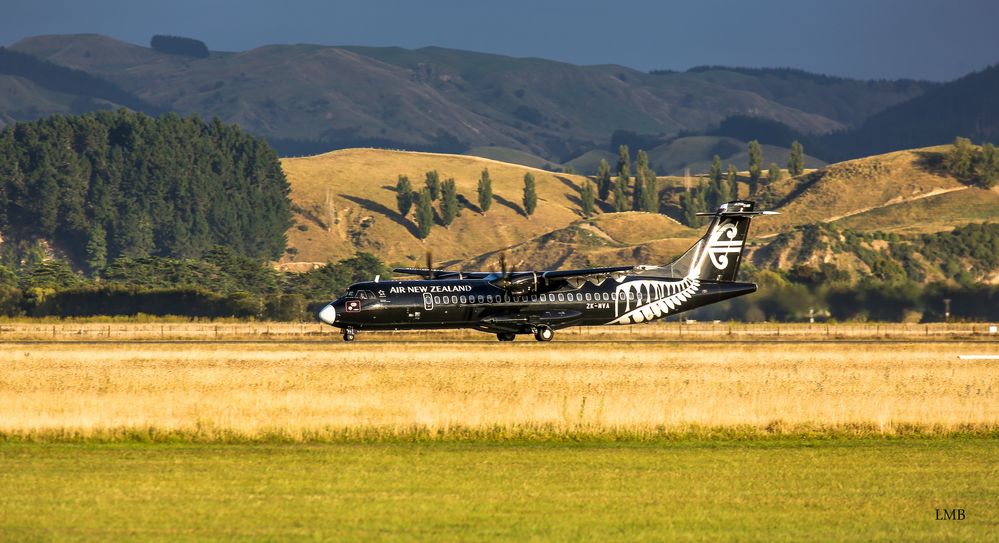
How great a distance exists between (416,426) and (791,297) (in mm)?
57823

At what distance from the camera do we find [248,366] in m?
46.9

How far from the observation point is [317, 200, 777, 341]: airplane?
60656 millimetres

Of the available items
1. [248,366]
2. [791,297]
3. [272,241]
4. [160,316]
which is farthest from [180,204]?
[248,366]

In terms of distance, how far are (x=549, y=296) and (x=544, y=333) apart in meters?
2.06

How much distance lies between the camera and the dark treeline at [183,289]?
97.1 meters

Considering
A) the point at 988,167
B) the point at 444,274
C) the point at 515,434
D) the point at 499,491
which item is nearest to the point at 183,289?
the point at 444,274

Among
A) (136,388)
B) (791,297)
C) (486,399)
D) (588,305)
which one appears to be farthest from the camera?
(791,297)

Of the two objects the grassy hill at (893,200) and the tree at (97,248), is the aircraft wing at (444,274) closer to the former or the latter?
the tree at (97,248)

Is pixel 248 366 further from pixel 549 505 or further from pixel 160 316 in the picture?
pixel 160 316

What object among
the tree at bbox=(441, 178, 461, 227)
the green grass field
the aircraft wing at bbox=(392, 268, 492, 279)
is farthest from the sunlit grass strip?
the tree at bbox=(441, 178, 461, 227)

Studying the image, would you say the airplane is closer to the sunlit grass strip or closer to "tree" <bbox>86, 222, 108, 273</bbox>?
the sunlit grass strip

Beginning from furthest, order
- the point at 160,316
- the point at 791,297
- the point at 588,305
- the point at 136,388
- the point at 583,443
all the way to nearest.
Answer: the point at 160,316, the point at 791,297, the point at 588,305, the point at 136,388, the point at 583,443

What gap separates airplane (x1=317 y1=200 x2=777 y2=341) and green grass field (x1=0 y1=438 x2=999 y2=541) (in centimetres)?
→ 3285

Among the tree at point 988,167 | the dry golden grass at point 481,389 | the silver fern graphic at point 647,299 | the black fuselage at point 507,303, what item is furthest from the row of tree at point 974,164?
the dry golden grass at point 481,389
